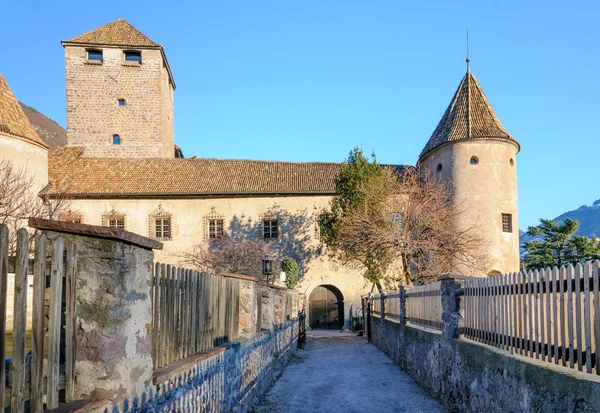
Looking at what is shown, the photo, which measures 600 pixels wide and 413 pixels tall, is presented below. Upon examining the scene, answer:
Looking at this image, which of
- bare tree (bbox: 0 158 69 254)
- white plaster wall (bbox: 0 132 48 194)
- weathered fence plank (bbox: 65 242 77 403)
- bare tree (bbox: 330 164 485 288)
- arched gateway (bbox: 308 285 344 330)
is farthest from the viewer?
arched gateway (bbox: 308 285 344 330)

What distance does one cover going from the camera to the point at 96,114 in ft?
104

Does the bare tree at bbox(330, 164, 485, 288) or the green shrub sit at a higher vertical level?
the bare tree at bbox(330, 164, 485, 288)

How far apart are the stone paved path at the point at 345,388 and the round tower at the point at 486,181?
12.8 metres

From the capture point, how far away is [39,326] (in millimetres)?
2639

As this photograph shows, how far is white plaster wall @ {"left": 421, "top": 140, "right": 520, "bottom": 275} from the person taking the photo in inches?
1017

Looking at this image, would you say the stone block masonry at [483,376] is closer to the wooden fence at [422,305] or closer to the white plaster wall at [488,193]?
the wooden fence at [422,305]

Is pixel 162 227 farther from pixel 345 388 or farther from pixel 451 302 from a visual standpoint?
pixel 451 302

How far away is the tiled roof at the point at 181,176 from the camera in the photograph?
91.9 ft

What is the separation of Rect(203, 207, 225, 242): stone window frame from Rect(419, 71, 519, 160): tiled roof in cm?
1209

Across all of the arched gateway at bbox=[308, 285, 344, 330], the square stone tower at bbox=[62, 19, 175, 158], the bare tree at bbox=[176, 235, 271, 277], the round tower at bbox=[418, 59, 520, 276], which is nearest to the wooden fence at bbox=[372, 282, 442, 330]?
the round tower at bbox=[418, 59, 520, 276]

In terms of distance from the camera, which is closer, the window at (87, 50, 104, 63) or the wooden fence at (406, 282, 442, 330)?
the wooden fence at (406, 282, 442, 330)

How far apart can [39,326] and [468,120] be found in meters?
26.9

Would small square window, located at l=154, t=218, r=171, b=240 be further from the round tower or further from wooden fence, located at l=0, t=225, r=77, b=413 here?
wooden fence, located at l=0, t=225, r=77, b=413

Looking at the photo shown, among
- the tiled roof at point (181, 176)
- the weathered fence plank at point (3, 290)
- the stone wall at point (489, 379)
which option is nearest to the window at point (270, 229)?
the tiled roof at point (181, 176)
